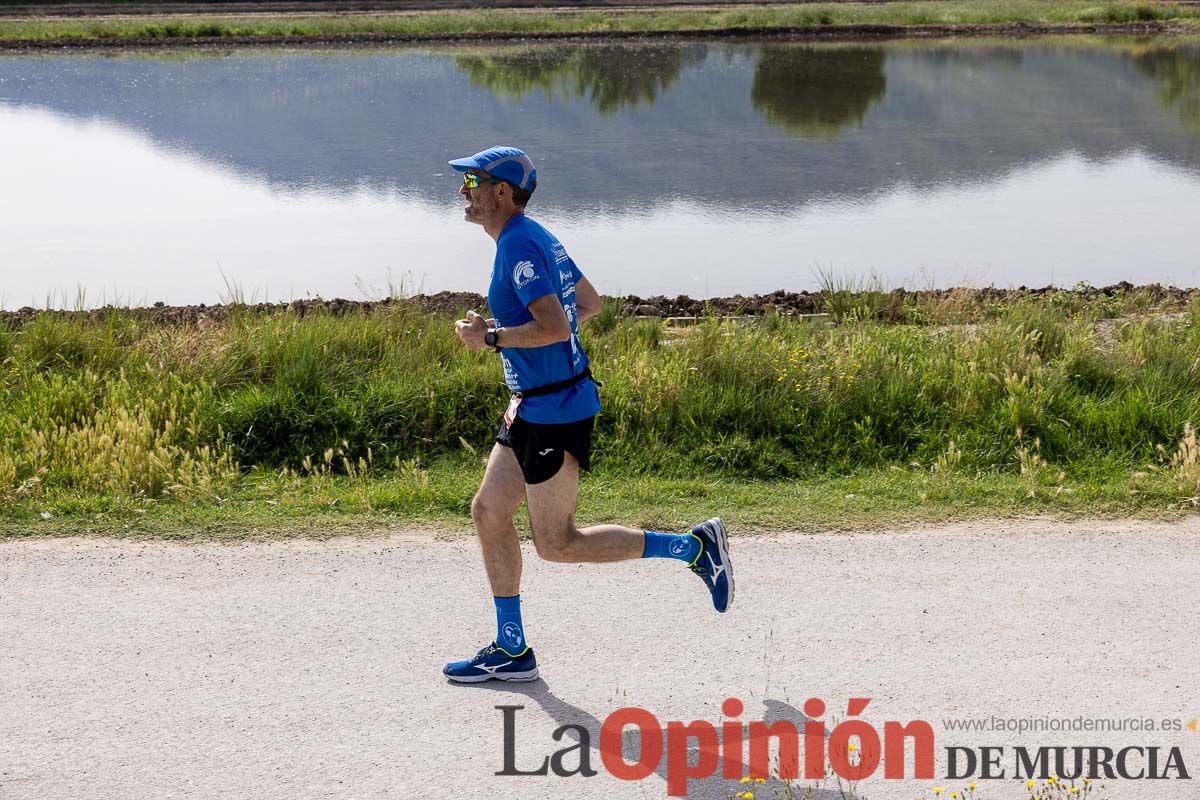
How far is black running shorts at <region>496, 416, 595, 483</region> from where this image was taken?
471 centimetres

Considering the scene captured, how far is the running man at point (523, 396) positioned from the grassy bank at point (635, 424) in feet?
4.86

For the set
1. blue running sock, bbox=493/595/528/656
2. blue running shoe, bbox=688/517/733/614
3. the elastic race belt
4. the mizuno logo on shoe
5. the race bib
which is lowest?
the mizuno logo on shoe

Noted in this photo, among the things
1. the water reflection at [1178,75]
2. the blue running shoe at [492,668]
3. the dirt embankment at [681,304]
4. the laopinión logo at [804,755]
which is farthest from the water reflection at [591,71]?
the laopinión logo at [804,755]

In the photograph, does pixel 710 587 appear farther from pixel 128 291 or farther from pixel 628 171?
pixel 628 171

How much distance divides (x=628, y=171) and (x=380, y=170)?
3.68 meters

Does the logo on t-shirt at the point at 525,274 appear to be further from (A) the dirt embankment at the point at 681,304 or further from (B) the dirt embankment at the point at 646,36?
(B) the dirt embankment at the point at 646,36

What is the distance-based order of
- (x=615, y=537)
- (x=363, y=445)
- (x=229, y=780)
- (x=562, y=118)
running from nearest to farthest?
(x=229, y=780) → (x=615, y=537) → (x=363, y=445) → (x=562, y=118)

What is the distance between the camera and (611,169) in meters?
20.1

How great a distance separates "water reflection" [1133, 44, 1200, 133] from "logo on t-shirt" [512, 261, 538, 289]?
882 inches

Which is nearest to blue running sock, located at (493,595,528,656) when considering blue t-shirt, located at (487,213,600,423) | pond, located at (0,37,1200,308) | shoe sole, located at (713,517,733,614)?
blue t-shirt, located at (487,213,600,423)

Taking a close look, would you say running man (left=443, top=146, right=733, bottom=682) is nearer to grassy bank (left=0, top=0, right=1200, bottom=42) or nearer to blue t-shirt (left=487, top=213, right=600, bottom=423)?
blue t-shirt (left=487, top=213, right=600, bottom=423)

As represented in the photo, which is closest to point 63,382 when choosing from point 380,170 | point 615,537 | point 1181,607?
point 615,537

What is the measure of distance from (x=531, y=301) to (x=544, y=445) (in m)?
0.50

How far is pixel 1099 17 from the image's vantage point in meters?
44.1
